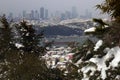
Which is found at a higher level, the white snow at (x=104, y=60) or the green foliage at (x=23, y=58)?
the white snow at (x=104, y=60)

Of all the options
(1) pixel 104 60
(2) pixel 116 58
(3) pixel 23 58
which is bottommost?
(3) pixel 23 58

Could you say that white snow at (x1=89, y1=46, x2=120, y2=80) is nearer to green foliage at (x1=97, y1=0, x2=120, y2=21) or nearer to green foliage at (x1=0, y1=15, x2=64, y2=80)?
green foliage at (x1=97, y1=0, x2=120, y2=21)

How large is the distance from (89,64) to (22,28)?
29.2m

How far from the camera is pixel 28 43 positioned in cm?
3391

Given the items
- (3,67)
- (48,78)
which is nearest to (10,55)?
(3,67)

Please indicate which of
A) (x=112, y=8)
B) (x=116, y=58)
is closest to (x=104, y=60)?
(x=116, y=58)

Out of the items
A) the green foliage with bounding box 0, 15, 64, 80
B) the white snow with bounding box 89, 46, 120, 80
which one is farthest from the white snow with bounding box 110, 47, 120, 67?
the green foliage with bounding box 0, 15, 64, 80

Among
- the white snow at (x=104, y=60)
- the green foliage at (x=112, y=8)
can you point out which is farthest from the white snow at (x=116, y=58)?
the green foliage at (x=112, y=8)

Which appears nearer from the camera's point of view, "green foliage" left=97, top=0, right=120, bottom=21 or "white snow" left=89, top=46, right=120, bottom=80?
"white snow" left=89, top=46, right=120, bottom=80

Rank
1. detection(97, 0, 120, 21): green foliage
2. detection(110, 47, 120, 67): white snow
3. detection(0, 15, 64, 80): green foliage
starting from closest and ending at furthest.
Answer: detection(110, 47, 120, 67): white snow → detection(97, 0, 120, 21): green foliage → detection(0, 15, 64, 80): green foliage

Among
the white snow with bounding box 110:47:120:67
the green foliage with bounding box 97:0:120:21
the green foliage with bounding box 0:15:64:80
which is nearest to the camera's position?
the white snow with bounding box 110:47:120:67

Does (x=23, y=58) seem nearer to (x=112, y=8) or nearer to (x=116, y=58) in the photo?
(x=112, y=8)

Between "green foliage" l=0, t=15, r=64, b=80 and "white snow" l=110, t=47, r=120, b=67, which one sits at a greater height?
"white snow" l=110, t=47, r=120, b=67

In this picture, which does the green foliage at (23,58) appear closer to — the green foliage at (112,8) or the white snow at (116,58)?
the green foliage at (112,8)
